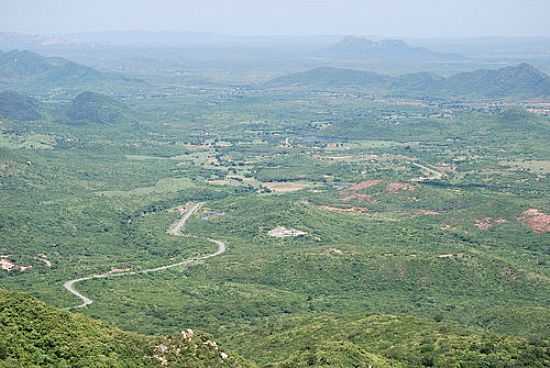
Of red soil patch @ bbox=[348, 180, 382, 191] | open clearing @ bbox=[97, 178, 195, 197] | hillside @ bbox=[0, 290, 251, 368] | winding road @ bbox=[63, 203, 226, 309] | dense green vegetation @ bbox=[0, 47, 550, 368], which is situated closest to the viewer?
hillside @ bbox=[0, 290, 251, 368]

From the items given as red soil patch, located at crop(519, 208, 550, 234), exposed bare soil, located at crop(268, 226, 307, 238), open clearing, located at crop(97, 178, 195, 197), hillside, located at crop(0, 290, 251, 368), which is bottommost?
open clearing, located at crop(97, 178, 195, 197)

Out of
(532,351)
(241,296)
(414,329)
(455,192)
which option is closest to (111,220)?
(241,296)

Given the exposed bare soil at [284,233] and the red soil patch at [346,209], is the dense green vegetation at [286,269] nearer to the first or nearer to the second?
the red soil patch at [346,209]

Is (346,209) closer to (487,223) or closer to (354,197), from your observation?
(354,197)

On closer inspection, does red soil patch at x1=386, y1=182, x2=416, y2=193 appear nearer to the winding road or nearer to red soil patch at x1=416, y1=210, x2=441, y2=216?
red soil patch at x1=416, y1=210, x2=441, y2=216

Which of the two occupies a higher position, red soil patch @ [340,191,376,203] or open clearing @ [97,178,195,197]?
red soil patch @ [340,191,376,203]

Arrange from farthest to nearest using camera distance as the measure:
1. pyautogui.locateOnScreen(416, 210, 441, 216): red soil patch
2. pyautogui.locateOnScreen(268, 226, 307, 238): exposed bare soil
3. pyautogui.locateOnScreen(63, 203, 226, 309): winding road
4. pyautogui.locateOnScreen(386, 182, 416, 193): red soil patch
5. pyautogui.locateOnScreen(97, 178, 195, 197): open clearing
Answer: pyautogui.locateOnScreen(97, 178, 195, 197): open clearing → pyautogui.locateOnScreen(386, 182, 416, 193): red soil patch → pyautogui.locateOnScreen(416, 210, 441, 216): red soil patch → pyautogui.locateOnScreen(268, 226, 307, 238): exposed bare soil → pyautogui.locateOnScreen(63, 203, 226, 309): winding road


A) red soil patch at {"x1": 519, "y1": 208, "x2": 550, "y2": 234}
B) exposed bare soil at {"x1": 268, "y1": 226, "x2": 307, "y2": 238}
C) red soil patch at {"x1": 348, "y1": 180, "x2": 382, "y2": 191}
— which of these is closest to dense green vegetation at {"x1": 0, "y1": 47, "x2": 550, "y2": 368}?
red soil patch at {"x1": 519, "y1": 208, "x2": 550, "y2": 234}

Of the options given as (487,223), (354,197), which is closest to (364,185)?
(354,197)
